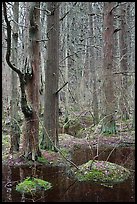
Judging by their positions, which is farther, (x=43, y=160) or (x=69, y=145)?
(x=69, y=145)

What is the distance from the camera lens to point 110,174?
26.3 ft

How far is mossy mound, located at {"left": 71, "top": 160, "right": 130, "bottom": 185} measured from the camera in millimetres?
7840

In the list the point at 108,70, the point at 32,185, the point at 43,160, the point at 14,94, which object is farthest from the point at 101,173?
the point at 108,70

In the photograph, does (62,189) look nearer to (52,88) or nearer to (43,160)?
(43,160)

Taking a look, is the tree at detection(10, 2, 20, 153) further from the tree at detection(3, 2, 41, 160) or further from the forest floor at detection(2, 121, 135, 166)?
the tree at detection(3, 2, 41, 160)

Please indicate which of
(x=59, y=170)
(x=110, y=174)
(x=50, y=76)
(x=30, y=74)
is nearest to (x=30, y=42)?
(x=30, y=74)

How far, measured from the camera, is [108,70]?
15.2m

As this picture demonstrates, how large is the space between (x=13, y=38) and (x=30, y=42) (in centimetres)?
134

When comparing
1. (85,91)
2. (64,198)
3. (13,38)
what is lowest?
(64,198)

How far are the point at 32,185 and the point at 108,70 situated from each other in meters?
9.08

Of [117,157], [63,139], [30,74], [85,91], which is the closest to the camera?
[30,74]

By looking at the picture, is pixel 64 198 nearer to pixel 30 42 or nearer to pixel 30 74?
pixel 30 74

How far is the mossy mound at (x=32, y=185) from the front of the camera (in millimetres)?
7103

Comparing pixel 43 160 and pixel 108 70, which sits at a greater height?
pixel 108 70
